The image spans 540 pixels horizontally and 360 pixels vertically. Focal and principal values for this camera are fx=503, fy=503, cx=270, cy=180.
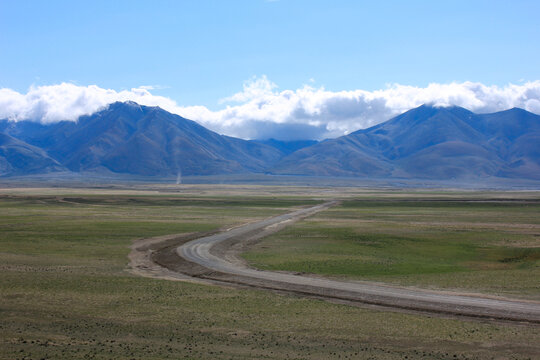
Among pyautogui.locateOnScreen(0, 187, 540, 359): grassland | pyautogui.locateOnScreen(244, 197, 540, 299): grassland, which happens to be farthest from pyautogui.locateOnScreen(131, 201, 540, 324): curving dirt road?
pyautogui.locateOnScreen(244, 197, 540, 299): grassland

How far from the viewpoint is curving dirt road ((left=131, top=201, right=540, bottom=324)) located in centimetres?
3102

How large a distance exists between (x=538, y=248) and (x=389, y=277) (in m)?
26.0

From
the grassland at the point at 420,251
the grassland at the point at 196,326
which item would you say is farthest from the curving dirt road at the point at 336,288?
the grassland at the point at 420,251

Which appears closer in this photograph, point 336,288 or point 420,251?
point 336,288

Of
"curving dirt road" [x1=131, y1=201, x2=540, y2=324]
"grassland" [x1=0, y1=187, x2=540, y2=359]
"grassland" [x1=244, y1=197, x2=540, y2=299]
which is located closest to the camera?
"grassland" [x1=0, y1=187, x2=540, y2=359]

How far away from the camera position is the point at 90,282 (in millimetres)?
37531

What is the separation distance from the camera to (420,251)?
58.0 metres

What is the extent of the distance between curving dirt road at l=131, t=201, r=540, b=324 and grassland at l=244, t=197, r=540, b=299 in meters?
2.73

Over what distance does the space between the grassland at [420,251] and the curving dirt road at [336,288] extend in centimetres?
273

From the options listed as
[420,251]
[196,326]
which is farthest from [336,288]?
[420,251]

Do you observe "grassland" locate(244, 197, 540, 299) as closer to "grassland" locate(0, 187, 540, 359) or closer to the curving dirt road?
the curving dirt road

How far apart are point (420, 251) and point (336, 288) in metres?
24.2

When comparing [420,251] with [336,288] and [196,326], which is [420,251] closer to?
[336,288]

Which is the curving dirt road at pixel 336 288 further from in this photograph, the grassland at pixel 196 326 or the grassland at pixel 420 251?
the grassland at pixel 420 251
